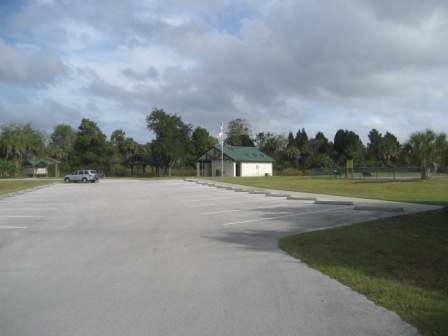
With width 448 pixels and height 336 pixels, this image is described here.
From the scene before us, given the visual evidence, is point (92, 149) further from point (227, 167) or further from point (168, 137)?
point (227, 167)

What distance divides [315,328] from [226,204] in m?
16.0

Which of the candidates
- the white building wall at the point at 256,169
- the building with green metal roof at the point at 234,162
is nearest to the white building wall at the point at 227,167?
the building with green metal roof at the point at 234,162

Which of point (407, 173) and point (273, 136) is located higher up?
point (273, 136)

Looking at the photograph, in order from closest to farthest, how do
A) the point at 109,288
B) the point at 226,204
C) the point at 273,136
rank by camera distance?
the point at 109,288, the point at 226,204, the point at 273,136

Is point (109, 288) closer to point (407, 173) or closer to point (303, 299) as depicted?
point (303, 299)

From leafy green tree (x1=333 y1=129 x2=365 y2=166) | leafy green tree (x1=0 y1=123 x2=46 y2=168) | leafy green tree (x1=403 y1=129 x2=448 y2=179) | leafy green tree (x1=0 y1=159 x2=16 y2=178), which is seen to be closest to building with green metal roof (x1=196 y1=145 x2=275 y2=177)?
leafy green tree (x1=333 y1=129 x2=365 y2=166)

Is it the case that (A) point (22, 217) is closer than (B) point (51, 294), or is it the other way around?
(B) point (51, 294)

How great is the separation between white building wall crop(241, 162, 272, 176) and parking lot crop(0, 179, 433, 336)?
5629 centimetres

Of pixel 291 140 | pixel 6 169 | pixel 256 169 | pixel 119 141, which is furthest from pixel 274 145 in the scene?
pixel 6 169

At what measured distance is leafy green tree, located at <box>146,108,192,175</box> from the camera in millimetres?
75000

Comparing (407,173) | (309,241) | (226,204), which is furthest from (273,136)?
(309,241)

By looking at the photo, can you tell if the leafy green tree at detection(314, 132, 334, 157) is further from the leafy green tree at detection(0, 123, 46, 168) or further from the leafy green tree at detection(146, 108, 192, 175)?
the leafy green tree at detection(0, 123, 46, 168)

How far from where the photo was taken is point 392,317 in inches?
200

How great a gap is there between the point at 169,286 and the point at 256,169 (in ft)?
215
